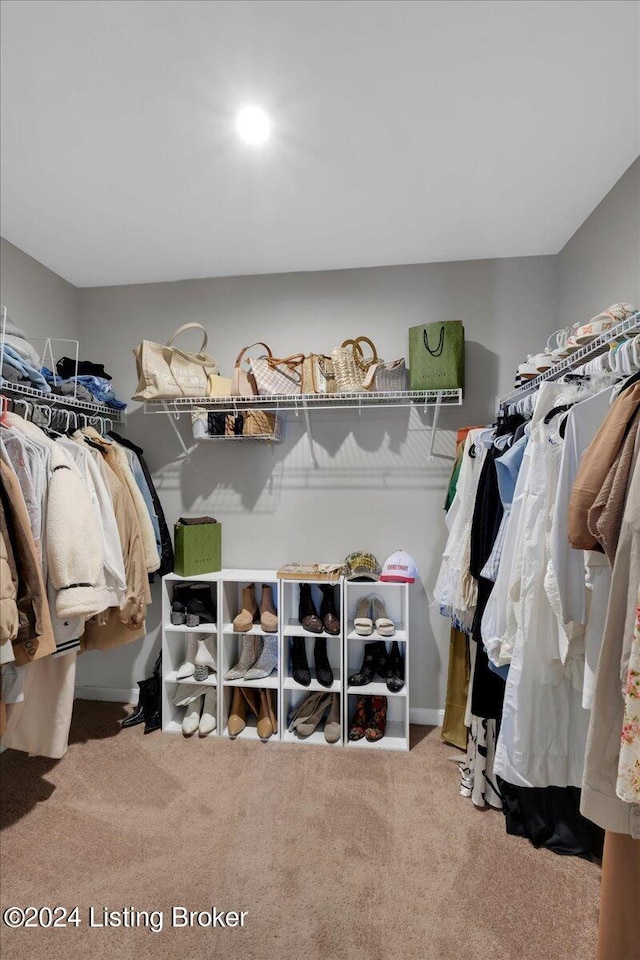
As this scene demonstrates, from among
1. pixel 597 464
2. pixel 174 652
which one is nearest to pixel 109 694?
pixel 174 652

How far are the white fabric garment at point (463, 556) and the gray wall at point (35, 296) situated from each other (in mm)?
2388

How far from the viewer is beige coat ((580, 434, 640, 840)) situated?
2.94ft

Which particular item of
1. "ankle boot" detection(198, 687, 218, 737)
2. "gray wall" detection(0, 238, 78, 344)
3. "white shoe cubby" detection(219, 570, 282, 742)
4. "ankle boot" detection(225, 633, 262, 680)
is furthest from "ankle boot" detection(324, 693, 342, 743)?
"gray wall" detection(0, 238, 78, 344)

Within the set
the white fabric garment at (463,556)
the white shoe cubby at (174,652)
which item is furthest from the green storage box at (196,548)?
the white fabric garment at (463,556)

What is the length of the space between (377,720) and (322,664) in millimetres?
391

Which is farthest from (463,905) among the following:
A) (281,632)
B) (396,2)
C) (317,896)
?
(396,2)

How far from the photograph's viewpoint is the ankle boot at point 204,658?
2.48m

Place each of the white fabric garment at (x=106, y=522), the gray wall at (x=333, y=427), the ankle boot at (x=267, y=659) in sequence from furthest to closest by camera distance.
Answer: the gray wall at (x=333, y=427) < the ankle boot at (x=267, y=659) < the white fabric garment at (x=106, y=522)

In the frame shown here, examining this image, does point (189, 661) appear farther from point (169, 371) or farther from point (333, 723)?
point (169, 371)

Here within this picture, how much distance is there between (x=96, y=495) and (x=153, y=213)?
134cm

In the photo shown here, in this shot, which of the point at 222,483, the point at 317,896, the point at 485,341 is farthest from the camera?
the point at 222,483

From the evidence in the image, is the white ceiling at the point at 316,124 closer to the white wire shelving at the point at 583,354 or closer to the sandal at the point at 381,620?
the white wire shelving at the point at 583,354

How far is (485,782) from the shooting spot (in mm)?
1901

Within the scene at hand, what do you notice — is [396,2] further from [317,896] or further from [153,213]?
[317,896]
